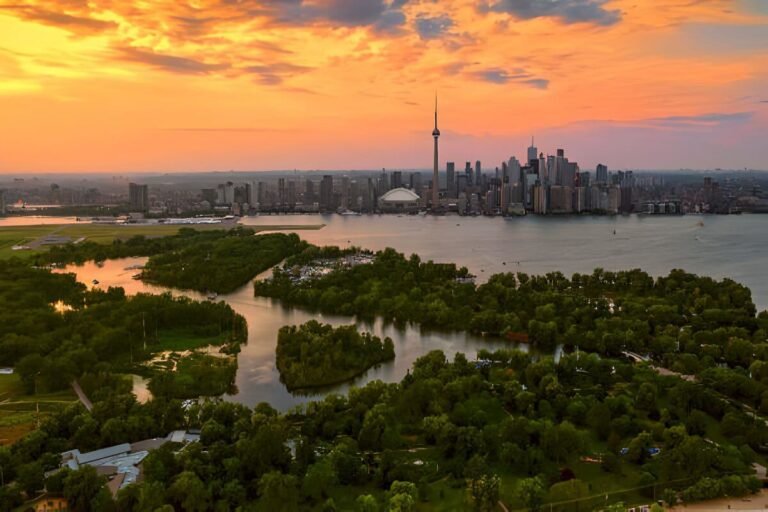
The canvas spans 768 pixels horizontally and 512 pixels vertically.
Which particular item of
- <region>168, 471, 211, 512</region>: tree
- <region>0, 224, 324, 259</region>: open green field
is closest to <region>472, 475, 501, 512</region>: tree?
<region>168, 471, 211, 512</region>: tree

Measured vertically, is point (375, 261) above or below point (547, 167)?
below

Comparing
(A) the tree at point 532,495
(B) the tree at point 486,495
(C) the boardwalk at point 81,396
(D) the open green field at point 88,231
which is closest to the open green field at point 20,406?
(C) the boardwalk at point 81,396

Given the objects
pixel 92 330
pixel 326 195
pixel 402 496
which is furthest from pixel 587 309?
pixel 326 195

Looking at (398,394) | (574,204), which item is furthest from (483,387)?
(574,204)

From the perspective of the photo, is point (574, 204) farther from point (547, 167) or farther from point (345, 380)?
point (345, 380)

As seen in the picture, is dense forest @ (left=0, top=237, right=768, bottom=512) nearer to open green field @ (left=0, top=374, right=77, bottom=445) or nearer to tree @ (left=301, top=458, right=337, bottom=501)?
tree @ (left=301, top=458, right=337, bottom=501)

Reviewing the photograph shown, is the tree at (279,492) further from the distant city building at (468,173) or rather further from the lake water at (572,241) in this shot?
the distant city building at (468,173)
